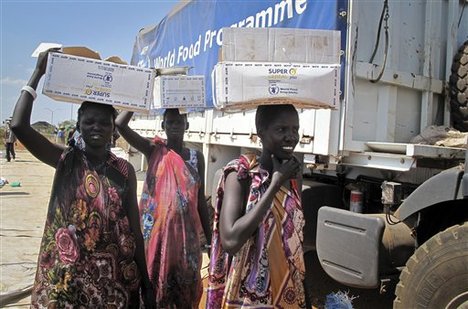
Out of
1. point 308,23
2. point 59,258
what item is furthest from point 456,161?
point 59,258

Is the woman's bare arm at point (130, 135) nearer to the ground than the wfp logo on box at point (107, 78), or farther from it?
nearer to the ground

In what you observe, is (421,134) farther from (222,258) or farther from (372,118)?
(222,258)

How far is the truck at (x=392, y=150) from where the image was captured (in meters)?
2.54

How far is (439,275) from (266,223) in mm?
1409

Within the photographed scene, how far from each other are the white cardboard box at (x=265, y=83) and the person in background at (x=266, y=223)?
0.25 feet

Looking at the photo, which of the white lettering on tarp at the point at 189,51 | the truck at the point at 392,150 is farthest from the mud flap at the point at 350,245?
the white lettering on tarp at the point at 189,51

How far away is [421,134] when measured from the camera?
3318 mm

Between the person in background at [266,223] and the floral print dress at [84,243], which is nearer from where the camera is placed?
the person in background at [266,223]

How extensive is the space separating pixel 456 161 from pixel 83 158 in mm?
2356

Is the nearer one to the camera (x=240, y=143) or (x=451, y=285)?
(x=451, y=285)

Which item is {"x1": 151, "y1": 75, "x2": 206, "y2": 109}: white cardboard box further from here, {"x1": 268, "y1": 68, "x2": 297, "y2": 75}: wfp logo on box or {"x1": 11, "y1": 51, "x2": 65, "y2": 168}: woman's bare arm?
{"x1": 268, "y1": 68, "x2": 297, "y2": 75}: wfp logo on box

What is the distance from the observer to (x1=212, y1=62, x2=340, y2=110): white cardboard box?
1542 mm

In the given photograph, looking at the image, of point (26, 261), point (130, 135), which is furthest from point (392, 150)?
point (26, 261)

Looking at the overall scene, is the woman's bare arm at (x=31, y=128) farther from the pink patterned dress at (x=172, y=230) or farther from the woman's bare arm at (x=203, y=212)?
the woman's bare arm at (x=203, y=212)
